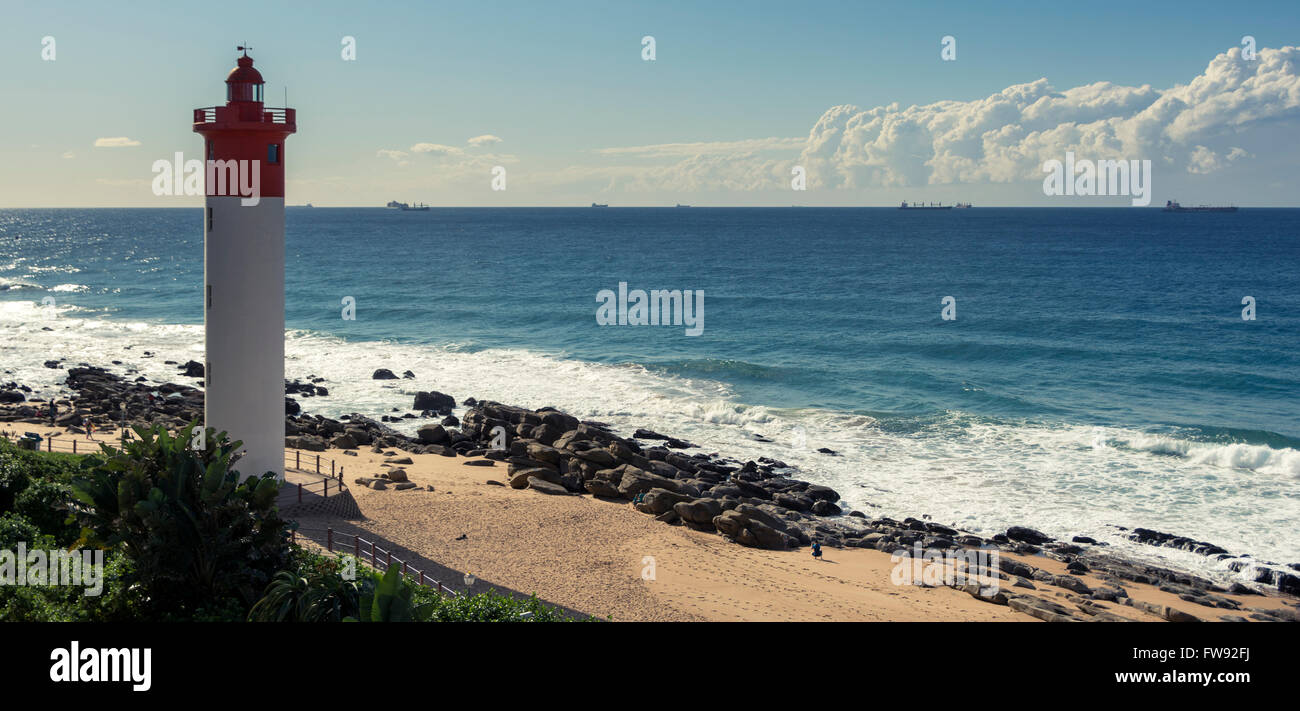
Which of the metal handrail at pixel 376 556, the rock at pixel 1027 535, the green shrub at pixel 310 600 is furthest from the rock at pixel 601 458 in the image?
the green shrub at pixel 310 600

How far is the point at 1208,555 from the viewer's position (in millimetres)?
25453

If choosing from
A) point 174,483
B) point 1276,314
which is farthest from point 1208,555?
point 1276,314

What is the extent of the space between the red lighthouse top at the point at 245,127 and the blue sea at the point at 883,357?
68.0ft

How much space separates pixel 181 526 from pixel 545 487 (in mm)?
17939

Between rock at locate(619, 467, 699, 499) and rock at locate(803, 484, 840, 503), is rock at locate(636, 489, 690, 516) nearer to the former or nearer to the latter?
rock at locate(619, 467, 699, 499)

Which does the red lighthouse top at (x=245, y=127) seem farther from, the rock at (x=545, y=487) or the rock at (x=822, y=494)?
the rock at (x=822, y=494)

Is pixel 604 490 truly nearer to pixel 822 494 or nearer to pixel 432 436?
pixel 822 494

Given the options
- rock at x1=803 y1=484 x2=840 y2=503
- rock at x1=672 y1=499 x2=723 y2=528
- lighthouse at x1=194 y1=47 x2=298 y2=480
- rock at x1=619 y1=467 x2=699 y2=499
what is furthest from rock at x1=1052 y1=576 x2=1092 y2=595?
lighthouse at x1=194 y1=47 x2=298 y2=480

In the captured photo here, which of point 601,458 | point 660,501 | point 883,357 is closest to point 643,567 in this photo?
point 660,501

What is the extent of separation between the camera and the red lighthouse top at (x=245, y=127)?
784 inches

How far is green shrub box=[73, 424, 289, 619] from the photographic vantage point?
12312 mm

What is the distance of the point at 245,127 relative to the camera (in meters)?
19.8
